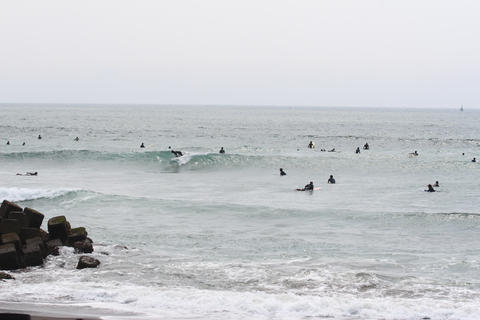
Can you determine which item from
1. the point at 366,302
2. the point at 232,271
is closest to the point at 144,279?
the point at 232,271

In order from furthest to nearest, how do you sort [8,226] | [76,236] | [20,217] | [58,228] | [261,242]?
[261,242] < [76,236] < [58,228] < [20,217] < [8,226]

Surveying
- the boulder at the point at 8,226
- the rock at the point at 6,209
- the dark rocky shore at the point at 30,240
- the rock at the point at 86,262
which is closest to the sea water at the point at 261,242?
the rock at the point at 86,262

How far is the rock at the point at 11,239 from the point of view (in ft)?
58.4

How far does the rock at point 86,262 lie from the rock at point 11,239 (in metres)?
1.74

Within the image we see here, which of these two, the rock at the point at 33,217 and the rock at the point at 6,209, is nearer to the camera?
the rock at the point at 33,217

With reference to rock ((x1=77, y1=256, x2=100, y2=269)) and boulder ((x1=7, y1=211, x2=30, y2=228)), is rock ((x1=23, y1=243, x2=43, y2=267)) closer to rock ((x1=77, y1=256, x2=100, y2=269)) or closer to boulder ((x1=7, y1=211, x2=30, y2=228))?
boulder ((x1=7, y1=211, x2=30, y2=228))

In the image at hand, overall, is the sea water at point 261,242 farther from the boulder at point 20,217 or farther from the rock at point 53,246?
the boulder at point 20,217

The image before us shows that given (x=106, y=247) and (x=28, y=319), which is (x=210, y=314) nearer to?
(x=28, y=319)

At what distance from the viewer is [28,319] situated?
12.7 m

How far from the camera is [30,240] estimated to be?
18.7m

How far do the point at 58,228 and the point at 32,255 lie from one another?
1.87m

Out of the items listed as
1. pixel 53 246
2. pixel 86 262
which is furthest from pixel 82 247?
pixel 86 262

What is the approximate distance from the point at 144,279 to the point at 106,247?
13.2 feet

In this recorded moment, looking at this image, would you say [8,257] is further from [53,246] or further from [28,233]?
[53,246]
